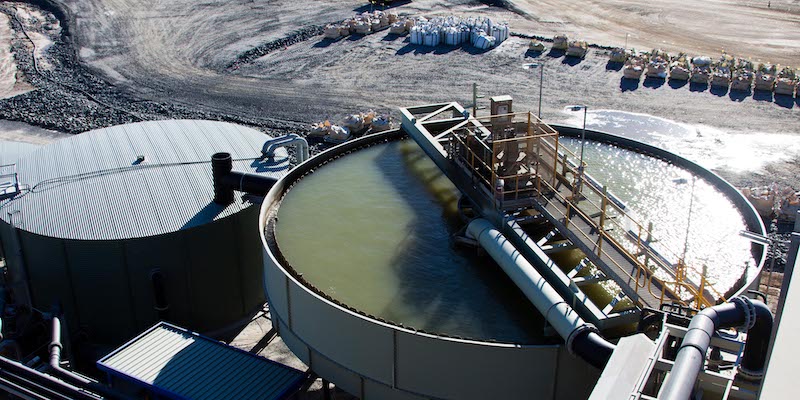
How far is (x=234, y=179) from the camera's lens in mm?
21906

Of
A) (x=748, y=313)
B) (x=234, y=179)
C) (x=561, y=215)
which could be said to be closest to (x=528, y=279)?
(x=561, y=215)

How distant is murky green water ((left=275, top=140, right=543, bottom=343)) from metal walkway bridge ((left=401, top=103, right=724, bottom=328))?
35.8 inches

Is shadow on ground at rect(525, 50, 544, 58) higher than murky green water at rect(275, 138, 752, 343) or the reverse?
the reverse

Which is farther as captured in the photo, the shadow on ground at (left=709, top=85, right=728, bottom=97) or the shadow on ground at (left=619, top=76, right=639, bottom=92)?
the shadow on ground at (left=619, top=76, right=639, bottom=92)

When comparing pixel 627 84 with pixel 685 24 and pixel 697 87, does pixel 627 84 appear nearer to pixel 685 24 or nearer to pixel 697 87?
pixel 697 87

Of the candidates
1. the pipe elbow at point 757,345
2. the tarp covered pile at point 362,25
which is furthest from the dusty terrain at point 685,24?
the pipe elbow at point 757,345

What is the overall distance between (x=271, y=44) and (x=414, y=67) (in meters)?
10.9

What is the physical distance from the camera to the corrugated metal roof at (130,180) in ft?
71.1

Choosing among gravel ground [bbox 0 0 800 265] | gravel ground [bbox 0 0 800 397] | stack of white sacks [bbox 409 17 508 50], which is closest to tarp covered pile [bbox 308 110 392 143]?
gravel ground [bbox 0 0 800 397]

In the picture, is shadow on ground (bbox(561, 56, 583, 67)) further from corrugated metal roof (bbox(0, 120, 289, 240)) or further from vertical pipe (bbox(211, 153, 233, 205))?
vertical pipe (bbox(211, 153, 233, 205))

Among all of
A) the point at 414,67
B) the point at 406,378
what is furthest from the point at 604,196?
the point at 414,67

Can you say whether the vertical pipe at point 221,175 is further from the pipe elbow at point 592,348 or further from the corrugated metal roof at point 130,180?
the pipe elbow at point 592,348

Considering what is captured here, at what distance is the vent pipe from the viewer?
2178 centimetres

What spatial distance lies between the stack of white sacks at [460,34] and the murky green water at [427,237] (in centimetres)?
2677
